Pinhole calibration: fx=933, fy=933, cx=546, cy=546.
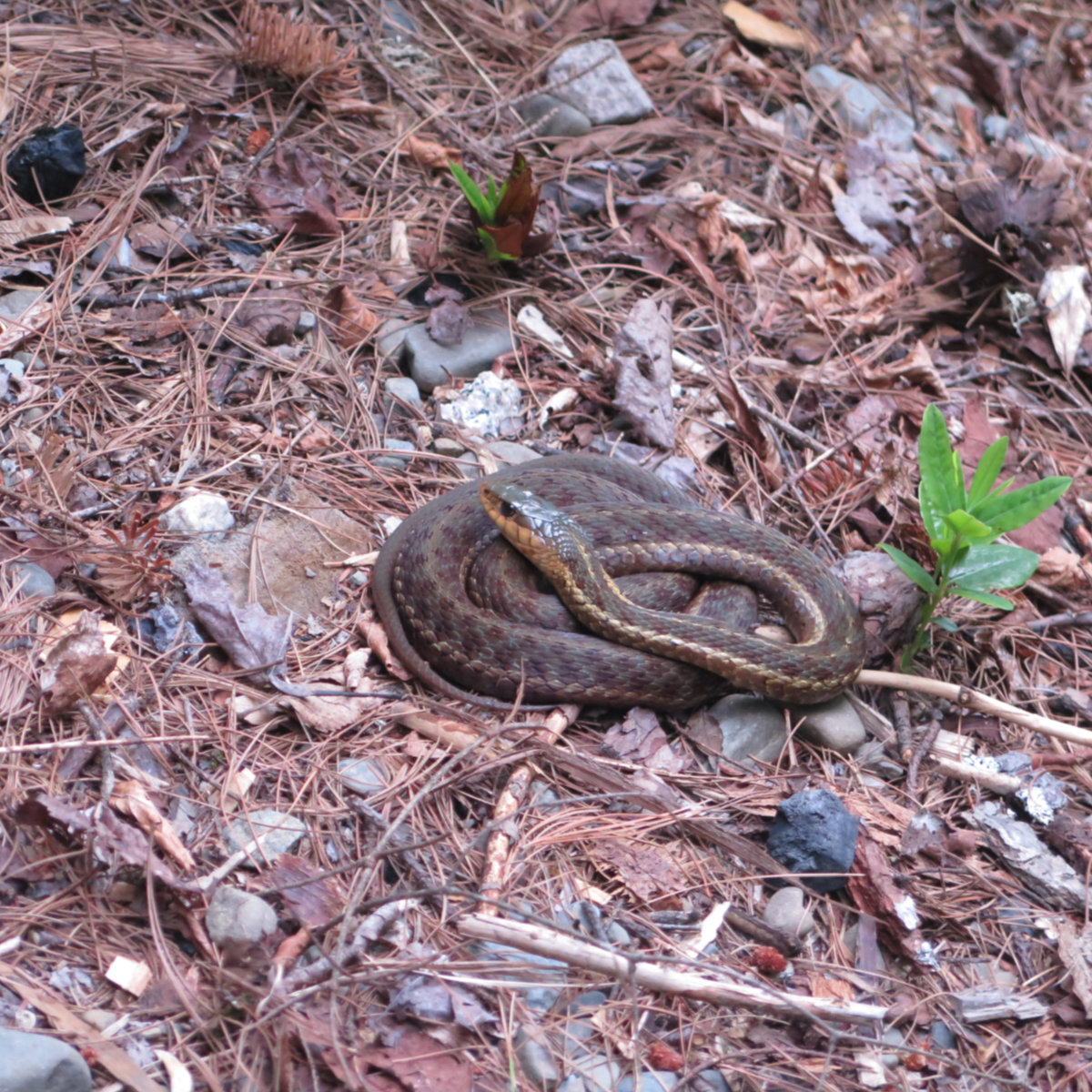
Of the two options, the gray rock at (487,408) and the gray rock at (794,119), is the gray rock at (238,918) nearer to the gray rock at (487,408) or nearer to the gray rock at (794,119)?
the gray rock at (487,408)

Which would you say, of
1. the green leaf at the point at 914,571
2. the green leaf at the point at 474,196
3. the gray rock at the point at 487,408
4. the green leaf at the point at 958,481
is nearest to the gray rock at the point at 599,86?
the green leaf at the point at 474,196

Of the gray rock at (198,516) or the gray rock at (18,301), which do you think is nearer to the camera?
the gray rock at (198,516)

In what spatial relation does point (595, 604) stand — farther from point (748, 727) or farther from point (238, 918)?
point (238, 918)

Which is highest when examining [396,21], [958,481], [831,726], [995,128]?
[396,21]

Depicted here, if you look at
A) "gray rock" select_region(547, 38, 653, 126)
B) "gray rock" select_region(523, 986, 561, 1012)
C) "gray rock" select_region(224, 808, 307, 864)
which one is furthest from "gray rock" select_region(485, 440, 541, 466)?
"gray rock" select_region(547, 38, 653, 126)

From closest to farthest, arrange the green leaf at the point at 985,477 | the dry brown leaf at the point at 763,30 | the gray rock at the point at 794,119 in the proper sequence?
the green leaf at the point at 985,477, the gray rock at the point at 794,119, the dry brown leaf at the point at 763,30

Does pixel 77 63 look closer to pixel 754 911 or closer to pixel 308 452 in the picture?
pixel 308 452

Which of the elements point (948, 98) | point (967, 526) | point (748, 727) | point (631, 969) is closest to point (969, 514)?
point (967, 526)
